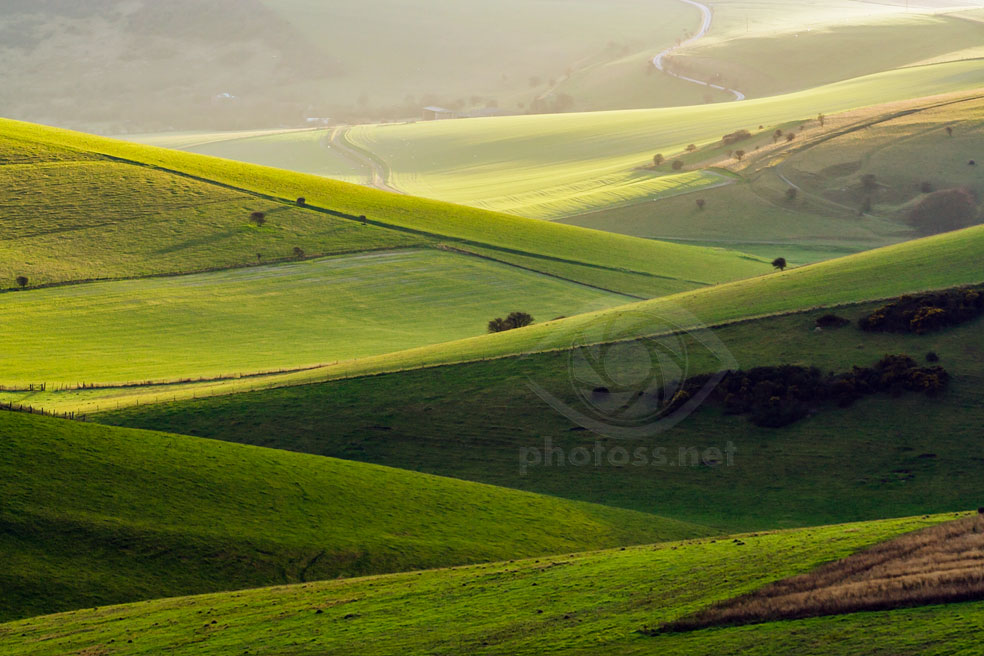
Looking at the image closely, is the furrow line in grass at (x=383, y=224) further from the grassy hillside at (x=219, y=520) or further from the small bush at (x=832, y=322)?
the grassy hillside at (x=219, y=520)

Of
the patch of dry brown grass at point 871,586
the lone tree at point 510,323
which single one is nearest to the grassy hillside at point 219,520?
the patch of dry brown grass at point 871,586

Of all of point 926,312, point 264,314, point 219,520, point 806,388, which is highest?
point 926,312

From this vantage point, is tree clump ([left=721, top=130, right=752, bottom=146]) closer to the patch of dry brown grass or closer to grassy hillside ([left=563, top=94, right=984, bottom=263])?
grassy hillside ([left=563, top=94, right=984, bottom=263])

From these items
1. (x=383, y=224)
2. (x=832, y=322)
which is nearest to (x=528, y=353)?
(x=832, y=322)

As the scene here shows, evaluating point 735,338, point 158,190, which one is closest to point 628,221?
point 158,190

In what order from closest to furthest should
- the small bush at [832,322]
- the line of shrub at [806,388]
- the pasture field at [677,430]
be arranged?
the pasture field at [677,430], the line of shrub at [806,388], the small bush at [832,322]

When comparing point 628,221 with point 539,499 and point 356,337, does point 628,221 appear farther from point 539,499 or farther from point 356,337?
point 539,499

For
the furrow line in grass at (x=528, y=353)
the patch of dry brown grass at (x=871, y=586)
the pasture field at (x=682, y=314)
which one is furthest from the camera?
the pasture field at (x=682, y=314)

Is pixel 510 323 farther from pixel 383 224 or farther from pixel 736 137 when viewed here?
pixel 736 137
